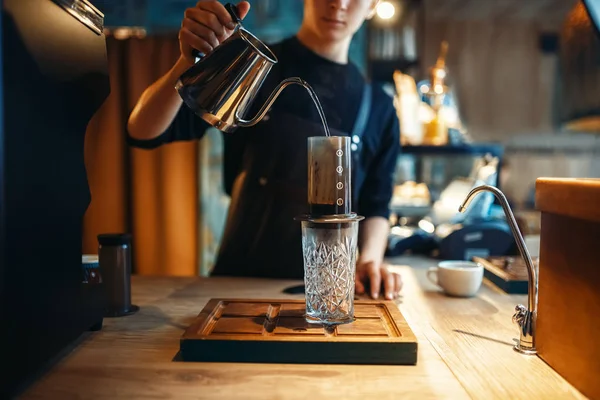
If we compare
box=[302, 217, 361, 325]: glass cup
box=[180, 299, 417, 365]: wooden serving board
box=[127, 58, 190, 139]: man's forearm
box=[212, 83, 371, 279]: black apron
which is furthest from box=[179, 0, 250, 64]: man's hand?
box=[212, 83, 371, 279]: black apron

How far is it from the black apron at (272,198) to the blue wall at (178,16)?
6.11 feet

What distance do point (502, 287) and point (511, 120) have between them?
4.02 metres

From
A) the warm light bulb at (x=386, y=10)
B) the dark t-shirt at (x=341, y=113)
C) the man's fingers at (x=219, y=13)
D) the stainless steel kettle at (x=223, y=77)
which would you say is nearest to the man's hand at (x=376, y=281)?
the dark t-shirt at (x=341, y=113)

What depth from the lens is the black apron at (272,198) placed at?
1573 millimetres

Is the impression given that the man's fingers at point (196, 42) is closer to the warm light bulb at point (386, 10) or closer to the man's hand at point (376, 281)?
the man's hand at point (376, 281)

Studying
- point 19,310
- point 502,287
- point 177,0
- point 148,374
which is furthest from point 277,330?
point 177,0

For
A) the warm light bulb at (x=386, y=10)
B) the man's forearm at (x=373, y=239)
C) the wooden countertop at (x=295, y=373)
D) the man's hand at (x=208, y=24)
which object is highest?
the warm light bulb at (x=386, y=10)

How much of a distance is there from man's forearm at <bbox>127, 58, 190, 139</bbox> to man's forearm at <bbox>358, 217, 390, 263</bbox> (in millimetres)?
589

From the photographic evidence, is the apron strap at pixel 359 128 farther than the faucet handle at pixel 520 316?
Yes

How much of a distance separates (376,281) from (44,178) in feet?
2.28

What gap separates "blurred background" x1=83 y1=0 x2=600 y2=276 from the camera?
8.00ft

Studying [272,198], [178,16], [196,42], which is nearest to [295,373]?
[196,42]

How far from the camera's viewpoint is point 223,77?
83 cm

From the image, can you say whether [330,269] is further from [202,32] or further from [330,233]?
[202,32]
